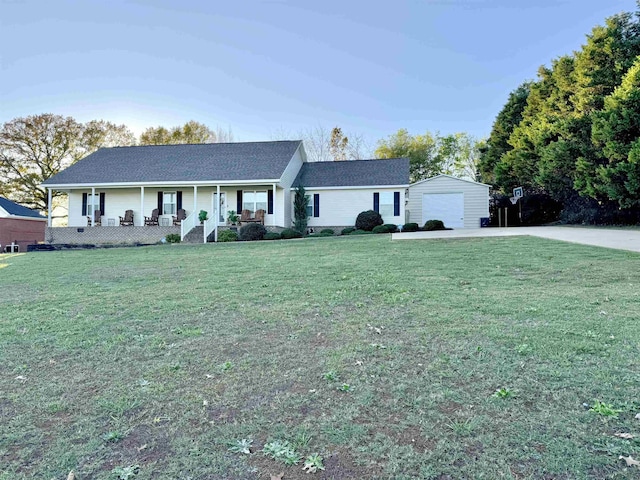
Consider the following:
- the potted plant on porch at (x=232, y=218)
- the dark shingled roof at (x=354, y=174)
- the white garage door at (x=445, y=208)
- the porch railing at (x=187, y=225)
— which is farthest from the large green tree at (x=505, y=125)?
the porch railing at (x=187, y=225)

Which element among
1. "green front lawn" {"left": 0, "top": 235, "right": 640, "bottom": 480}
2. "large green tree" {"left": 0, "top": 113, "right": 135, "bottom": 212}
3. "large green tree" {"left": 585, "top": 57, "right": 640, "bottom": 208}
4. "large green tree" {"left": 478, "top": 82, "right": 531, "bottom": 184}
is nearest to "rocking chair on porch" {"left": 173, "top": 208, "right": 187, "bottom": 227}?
"green front lawn" {"left": 0, "top": 235, "right": 640, "bottom": 480}

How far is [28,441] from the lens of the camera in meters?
2.49

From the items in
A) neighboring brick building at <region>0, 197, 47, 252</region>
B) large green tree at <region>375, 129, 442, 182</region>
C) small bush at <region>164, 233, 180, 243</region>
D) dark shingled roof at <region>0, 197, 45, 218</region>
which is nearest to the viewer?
small bush at <region>164, 233, 180, 243</region>

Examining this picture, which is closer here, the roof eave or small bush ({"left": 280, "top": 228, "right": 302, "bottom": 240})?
small bush ({"left": 280, "top": 228, "right": 302, "bottom": 240})

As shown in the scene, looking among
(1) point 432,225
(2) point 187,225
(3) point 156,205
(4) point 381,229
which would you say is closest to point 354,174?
(4) point 381,229

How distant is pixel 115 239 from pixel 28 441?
62.6ft

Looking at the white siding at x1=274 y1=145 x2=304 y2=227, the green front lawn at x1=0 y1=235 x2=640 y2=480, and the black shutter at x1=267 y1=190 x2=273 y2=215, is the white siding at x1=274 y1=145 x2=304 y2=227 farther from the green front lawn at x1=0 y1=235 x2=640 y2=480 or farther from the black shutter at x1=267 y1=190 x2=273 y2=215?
the green front lawn at x1=0 y1=235 x2=640 y2=480

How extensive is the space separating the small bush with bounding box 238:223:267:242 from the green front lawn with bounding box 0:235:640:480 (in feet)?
37.6

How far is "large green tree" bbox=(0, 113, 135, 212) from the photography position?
99.5ft

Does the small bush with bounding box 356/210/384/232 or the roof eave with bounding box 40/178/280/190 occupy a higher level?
the roof eave with bounding box 40/178/280/190

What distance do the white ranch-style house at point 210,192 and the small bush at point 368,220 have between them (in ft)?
2.76

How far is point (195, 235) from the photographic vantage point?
1892cm

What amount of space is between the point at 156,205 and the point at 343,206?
999 cm

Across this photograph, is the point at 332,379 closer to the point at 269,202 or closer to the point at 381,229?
the point at 381,229
